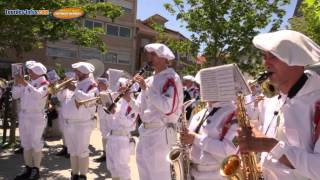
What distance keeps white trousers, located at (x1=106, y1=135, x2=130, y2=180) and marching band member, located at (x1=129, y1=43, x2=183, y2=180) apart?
1.60 metres

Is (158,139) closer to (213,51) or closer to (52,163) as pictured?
(52,163)

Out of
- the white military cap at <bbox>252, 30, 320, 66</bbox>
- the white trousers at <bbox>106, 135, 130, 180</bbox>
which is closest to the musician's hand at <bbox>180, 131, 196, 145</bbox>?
the white military cap at <bbox>252, 30, 320, 66</bbox>

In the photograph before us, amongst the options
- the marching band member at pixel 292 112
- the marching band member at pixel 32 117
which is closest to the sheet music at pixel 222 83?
the marching band member at pixel 292 112

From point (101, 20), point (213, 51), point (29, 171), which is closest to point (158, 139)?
point (29, 171)

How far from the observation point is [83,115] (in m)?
8.05

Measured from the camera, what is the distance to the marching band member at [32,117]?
8.47 metres

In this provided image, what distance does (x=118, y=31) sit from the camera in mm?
45281

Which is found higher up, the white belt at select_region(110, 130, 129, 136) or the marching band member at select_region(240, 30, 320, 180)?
the marching band member at select_region(240, 30, 320, 180)

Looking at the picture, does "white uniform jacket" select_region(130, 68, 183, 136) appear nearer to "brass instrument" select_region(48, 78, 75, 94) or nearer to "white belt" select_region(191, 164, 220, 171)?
"white belt" select_region(191, 164, 220, 171)

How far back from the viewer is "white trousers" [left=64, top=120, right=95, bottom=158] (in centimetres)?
805

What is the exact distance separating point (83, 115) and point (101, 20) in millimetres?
35366

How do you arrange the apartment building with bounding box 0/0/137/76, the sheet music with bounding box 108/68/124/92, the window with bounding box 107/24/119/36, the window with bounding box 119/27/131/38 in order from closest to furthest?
the sheet music with bounding box 108/68/124/92 → the apartment building with bounding box 0/0/137/76 → the window with bounding box 107/24/119/36 → the window with bounding box 119/27/131/38

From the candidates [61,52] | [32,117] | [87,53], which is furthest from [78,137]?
[87,53]

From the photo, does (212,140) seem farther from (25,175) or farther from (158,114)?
(25,175)
